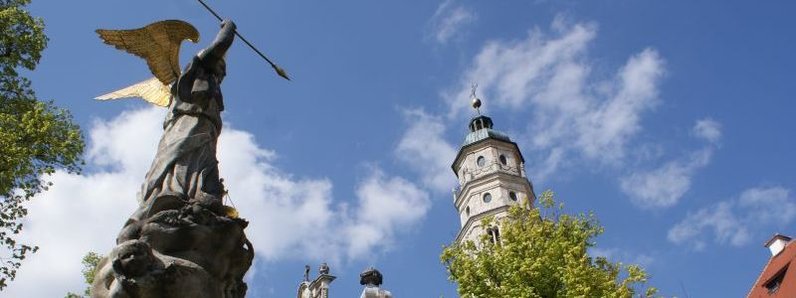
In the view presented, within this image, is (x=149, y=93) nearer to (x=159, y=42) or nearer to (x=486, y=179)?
(x=159, y=42)

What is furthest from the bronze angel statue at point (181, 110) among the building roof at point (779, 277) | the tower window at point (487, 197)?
the tower window at point (487, 197)

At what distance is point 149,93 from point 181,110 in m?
1.62

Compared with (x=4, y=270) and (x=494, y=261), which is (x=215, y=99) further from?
(x=494, y=261)

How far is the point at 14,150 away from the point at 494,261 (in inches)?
423

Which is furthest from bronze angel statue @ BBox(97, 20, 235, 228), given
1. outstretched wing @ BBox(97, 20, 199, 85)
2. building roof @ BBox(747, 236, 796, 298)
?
building roof @ BBox(747, 236, 796, 298)

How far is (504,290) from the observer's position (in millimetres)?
15844

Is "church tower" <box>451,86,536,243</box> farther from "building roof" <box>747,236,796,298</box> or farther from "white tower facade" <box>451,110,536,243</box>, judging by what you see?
"building roof" <box>747,236,796,298</box>

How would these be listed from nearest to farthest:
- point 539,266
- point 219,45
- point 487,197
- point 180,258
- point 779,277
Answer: point 180,258, point 219,45, point 539,266, point 779,277, point 487,197

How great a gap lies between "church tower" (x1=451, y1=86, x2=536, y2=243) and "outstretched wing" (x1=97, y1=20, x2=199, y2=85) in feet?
113

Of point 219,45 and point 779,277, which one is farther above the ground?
point 779,277

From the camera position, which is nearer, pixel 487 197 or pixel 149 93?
pixel 149 93

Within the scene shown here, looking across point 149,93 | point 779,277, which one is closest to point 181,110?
point 149,93

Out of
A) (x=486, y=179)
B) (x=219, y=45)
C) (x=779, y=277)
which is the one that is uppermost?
(x=486, y=179)

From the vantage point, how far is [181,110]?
725 cm
